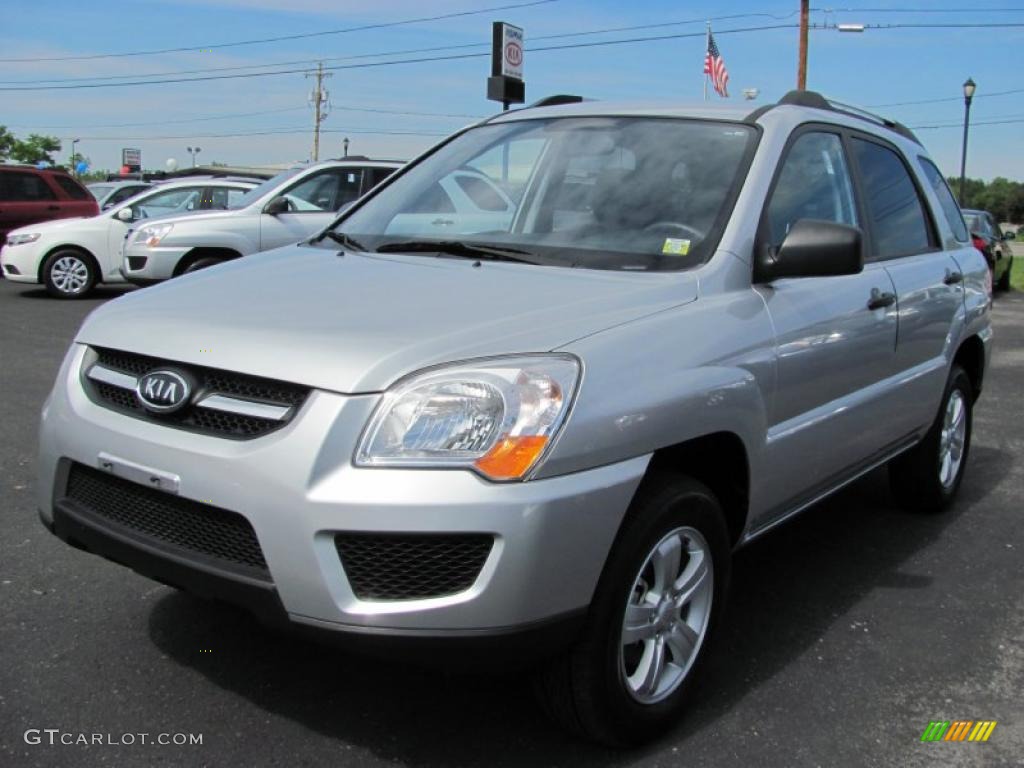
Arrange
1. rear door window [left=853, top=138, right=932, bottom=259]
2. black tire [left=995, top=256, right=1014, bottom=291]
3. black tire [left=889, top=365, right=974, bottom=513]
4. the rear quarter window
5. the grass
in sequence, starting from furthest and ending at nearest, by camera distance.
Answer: the grass < black tire [left=995, top=256, right=1014, bottom=291] < the rear quarter window < black tire [left=889, top=365, right=974, bottom=513] < rear door window [left=853, top=138, right=932, bottom=259]

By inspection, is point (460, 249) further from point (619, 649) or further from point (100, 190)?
point (100, 190)

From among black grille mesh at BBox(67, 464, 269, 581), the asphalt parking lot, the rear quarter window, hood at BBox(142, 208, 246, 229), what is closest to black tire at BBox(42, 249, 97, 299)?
hood at BBox(142, 208, 246, 229)

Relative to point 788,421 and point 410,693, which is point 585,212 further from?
point 410,693

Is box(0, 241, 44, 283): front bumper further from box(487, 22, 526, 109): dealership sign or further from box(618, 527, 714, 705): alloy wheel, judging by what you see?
box(618, 527, 714, 705): alloy wheel

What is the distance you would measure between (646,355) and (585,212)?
96 cm

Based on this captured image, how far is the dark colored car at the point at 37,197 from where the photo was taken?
15125 mm

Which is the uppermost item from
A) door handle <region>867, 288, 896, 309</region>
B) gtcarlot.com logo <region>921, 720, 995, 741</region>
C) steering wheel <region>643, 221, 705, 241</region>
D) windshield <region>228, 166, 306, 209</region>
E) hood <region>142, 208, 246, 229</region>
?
windshield <region>228, 166, 306, 209</region>

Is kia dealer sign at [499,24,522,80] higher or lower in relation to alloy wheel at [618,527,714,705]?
higher

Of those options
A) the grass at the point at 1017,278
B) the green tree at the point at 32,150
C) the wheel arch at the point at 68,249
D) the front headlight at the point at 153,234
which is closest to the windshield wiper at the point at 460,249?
the front headlight at the point at 153,234

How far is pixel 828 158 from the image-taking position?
392 centimetres

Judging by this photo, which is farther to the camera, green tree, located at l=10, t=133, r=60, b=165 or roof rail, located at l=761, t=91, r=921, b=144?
green tree, located at l=10, t=133, r=60, b=165

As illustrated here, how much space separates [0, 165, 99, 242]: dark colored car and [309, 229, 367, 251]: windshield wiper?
13.1 meters

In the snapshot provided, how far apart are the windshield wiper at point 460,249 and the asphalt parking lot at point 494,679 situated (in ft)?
4.30

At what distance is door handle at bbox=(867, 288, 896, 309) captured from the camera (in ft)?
12.4
